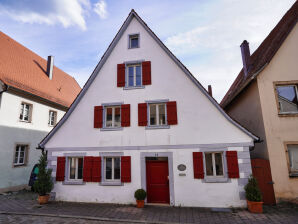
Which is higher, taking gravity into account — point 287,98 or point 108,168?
point 287,98

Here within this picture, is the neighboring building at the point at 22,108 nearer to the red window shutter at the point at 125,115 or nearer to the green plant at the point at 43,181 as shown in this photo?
the green plant at the point at 43,181

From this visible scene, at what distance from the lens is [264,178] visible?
879 centimetres

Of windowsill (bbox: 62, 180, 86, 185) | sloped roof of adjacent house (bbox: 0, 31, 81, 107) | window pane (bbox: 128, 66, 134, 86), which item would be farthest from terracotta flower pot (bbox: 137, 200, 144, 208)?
sloped roof of adjacent house (bbox: 0, 31, 81, 107)

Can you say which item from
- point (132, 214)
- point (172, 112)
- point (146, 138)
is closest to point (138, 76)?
point (172, 112)

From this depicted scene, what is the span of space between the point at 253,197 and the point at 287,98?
5463 millimetres

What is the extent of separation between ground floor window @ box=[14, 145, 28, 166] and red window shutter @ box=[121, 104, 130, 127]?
892 cm

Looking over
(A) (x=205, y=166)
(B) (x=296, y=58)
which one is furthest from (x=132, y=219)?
(B) (x=296, y=58)

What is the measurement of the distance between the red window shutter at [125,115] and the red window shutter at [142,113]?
644 millimetres

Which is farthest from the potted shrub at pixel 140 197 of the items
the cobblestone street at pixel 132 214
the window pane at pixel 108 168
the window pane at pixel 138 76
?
the window pane at pixel 138 76

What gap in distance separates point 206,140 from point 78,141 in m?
6.80

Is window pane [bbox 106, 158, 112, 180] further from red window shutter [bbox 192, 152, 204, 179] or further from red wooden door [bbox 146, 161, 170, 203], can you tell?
red window shutter [bbox 192, 152, 204, 179]

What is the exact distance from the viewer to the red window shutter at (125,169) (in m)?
9.17

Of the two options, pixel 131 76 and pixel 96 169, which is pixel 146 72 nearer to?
pixel 131 76

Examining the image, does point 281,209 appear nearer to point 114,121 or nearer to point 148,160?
point 148,160
